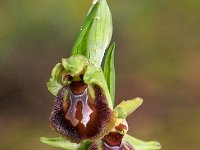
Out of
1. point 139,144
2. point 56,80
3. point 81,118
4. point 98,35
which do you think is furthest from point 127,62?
point 81,118

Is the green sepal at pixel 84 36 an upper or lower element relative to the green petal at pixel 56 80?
upper

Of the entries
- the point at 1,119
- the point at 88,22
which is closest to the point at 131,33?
the point at 1,119

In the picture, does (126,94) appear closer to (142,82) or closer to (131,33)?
(142,82)

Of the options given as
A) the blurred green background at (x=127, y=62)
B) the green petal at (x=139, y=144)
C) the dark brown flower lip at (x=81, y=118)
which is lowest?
the blurred green background at (x=127, y=62)

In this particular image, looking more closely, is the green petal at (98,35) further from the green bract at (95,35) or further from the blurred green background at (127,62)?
the blurred green background at (127,62)

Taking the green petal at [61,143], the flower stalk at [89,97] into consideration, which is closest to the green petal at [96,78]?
the flower stalk at [89,97]

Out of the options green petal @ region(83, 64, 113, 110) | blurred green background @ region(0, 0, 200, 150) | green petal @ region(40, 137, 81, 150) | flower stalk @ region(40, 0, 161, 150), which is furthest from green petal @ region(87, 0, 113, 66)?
blurred green background @ region(0, 0, 200, 150)

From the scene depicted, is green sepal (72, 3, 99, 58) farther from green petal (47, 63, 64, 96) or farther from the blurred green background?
the blurred green background

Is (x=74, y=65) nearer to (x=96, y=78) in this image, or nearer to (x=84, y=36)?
(x=96, y=78)

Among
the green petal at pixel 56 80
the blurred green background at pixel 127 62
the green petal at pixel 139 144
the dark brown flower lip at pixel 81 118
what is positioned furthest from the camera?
the blurred green background at pixel 127 62
